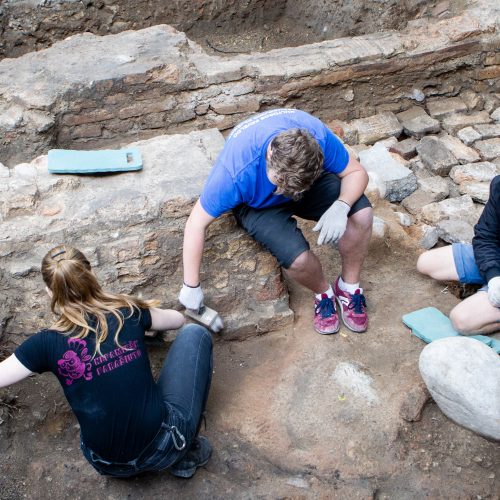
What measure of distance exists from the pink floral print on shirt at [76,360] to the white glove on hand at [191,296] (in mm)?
901

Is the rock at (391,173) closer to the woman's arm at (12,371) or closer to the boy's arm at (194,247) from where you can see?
→ the boy's arm at (194,247)

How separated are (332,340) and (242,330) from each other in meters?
0.49

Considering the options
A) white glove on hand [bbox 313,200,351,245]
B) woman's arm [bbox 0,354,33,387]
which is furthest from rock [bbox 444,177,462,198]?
woman's arm [bbox 0,354,33,387]

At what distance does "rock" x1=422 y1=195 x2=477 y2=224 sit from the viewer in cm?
454

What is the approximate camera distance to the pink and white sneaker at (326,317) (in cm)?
354

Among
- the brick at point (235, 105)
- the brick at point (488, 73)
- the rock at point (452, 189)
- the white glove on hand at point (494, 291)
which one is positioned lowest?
the rock at point (452, 189)

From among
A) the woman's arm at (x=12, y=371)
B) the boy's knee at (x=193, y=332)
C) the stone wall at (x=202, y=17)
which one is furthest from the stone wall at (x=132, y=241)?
the stone wall at (x=202, y=17)

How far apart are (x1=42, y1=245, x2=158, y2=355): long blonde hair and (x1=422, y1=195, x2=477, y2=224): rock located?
2.73 meters

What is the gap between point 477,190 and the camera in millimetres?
4734

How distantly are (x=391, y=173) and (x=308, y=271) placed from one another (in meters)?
1.76

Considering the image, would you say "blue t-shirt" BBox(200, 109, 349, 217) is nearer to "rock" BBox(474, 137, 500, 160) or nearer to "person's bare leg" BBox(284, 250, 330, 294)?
"person's bare leg" BBox(284, 250, 330, 294)

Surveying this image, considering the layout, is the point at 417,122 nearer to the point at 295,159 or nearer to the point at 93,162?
the point at 295,159

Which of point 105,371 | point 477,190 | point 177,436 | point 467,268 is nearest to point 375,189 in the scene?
point 477,190

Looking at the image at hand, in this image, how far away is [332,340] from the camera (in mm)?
3535
